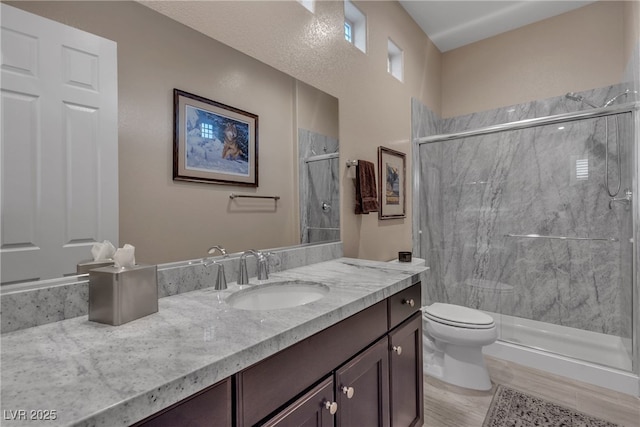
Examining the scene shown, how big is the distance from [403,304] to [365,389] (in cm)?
41

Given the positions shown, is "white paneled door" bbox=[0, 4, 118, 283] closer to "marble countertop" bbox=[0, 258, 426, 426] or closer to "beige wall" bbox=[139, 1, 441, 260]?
"marble countertop" bbox=[0, 258, 426, 426]

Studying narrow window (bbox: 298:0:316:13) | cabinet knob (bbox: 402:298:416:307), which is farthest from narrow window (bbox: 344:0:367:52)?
cabinet knob (bbox: 402:298:416:307)

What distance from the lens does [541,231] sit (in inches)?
110

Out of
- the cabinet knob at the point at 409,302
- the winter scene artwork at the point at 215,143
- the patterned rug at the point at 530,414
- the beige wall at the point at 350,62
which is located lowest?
the patterned rug at the point at 530,414

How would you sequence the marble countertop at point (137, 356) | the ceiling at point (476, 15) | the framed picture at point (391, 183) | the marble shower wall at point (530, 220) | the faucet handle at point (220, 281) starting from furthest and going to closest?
1. the ceiling at point (476, 15)
2. the marble shower wall at point (530, 220)
3. the framed picture at point (391, 183)
4. the faucet handle at point (220, 281)
5. the marble countertop at point (137, 356)

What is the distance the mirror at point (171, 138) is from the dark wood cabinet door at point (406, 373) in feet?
2.26

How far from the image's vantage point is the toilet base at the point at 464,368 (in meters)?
2.03

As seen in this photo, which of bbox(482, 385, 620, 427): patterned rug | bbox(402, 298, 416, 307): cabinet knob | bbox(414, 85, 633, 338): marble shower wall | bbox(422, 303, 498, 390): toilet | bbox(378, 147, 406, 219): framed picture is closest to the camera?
bbox(402, 298, 416, 307): cabinet knob

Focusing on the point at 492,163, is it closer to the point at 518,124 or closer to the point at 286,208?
the point at 518,124

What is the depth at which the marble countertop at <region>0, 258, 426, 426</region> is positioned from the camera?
0.47 m

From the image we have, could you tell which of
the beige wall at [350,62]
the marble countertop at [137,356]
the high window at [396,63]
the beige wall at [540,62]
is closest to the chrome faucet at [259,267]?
the marble countertop at [137,356]

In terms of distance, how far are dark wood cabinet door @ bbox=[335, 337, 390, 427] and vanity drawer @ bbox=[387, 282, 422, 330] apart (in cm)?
11

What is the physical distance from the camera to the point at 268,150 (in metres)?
1.50

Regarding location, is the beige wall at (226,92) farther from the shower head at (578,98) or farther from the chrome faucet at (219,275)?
the shower head at (578,98)
